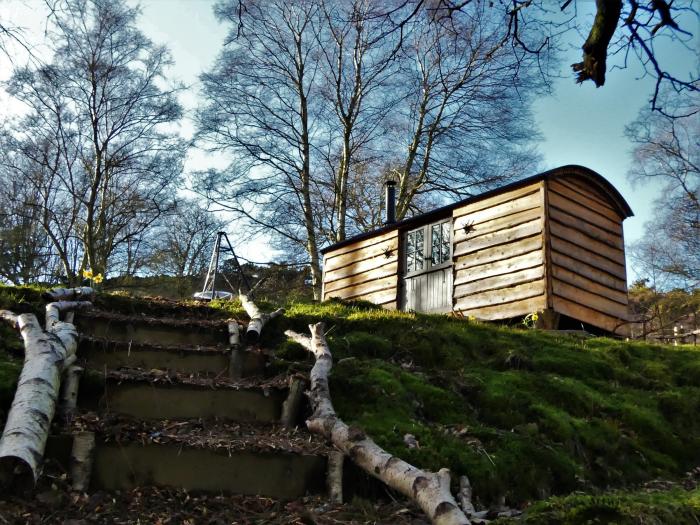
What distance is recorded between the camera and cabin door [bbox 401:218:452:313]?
12547mm

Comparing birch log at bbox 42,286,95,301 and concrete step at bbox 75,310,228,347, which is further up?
birch log at bbox 42,286,95,301

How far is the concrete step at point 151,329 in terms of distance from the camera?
6320mm

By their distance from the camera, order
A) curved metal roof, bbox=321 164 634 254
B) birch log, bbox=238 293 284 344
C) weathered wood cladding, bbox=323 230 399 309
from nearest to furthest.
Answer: birch log, bbox=238 293 284 344 < curved metal roof, bbox=321 164 634 254 < weathered wood cladding, bbox=323 230 399 309

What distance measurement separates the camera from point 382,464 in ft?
11.8

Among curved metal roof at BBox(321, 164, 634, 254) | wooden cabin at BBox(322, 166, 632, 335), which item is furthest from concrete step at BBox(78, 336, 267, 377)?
curved metal roof at BBox(321, 164, 634, 254)

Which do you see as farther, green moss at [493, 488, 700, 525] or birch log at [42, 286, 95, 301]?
birch log at [42, 286, 95, 301]

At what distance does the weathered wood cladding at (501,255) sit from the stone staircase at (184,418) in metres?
5.98

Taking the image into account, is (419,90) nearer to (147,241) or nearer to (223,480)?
(147,241)

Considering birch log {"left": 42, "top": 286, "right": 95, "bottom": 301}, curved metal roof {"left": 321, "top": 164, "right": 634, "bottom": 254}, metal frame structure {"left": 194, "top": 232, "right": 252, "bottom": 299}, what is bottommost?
birch log {"left": 42, "top": 286, "right": 95, "bottom": 301}

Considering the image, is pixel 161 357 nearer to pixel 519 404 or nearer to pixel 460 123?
pixel 519 404

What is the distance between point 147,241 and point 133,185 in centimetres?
418

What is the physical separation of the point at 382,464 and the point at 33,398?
6.92 ft

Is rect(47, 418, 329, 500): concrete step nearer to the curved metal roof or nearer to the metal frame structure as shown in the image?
the curved metal roof

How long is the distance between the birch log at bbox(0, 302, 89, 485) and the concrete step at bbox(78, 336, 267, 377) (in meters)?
0.42
